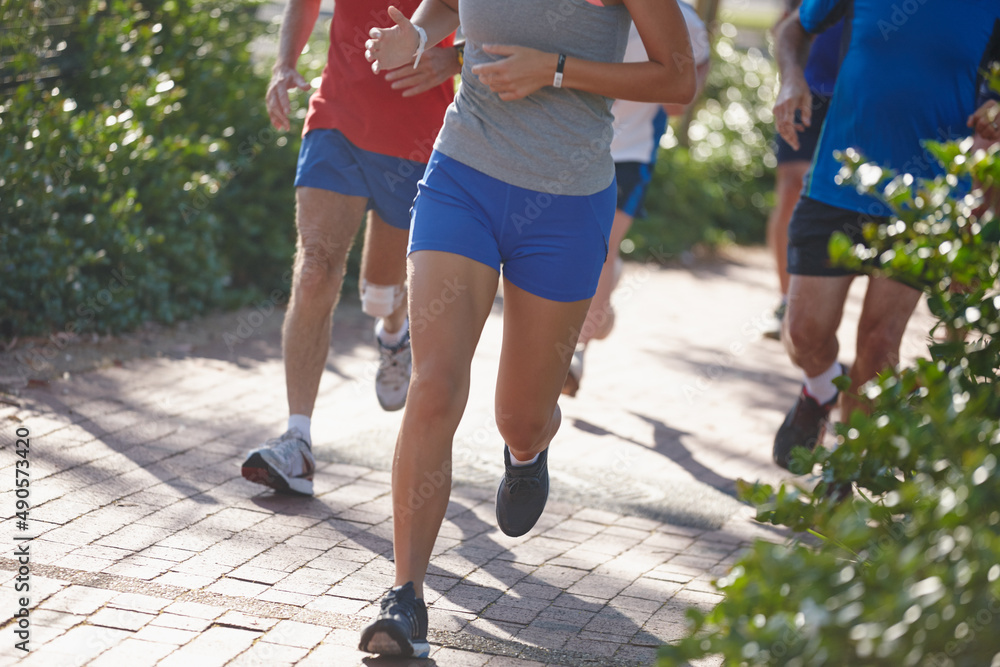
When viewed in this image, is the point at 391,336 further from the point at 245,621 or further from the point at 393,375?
the point at 245,621

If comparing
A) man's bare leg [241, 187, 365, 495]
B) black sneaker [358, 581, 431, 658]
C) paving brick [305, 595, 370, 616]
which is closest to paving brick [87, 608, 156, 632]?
paving brick [305, 595, 370, 616]

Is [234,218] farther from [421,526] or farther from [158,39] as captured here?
[421,526]

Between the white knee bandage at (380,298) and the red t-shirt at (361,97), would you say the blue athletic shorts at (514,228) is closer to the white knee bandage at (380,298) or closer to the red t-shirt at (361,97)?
the red t-shirt at (361,97)

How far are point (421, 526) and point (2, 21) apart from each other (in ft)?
14.1

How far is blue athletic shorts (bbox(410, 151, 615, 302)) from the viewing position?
9.40ft

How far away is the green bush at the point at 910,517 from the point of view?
5.16 feet

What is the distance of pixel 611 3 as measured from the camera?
304 cm

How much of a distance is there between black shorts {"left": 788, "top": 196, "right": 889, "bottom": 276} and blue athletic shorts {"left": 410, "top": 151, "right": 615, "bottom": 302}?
133cm

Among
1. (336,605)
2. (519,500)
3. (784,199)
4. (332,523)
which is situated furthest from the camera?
(784,199)

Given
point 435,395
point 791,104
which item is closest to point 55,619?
point 435,395

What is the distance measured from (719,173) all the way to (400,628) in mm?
9465

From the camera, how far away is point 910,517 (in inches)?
78.1

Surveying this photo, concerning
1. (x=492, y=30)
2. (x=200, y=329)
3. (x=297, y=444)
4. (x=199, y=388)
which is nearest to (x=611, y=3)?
(x=492, y=30)

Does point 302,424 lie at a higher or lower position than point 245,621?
higher
